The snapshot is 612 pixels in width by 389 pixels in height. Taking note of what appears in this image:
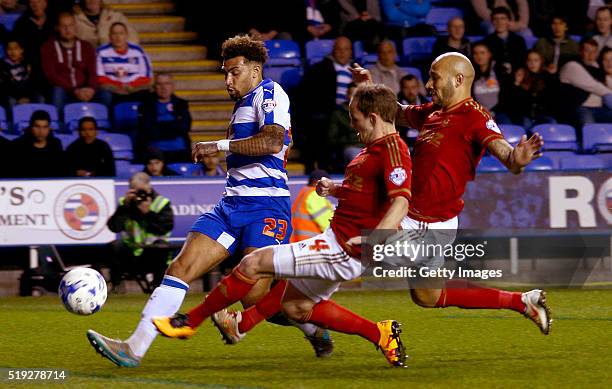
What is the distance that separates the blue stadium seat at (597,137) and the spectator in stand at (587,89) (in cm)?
33

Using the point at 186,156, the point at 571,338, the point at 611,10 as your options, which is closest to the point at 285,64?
the point at 186,156

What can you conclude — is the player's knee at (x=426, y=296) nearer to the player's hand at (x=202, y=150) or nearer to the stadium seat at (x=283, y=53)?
the player's hand at (x=202, y=150)

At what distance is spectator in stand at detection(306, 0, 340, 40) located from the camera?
53.2 feet

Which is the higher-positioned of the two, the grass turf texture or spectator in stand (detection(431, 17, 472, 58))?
spectator in stand (detection(431, 17, 472, 58))

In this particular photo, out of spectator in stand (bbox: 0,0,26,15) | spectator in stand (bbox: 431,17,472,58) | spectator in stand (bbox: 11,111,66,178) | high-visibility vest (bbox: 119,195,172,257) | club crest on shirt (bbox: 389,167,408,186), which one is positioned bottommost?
high-visibility vest (bbox: 119,195,172,257)

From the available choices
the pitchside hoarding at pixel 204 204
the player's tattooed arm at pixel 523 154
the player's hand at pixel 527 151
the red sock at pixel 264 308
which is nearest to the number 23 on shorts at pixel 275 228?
the red sock at pixel 264 308

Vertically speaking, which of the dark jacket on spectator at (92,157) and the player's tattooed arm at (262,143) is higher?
the player's tattooed arm at (262,143)

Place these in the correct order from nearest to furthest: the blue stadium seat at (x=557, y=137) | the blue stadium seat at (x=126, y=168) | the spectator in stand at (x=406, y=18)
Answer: the blue stadium seat at (x=126, y=168) < the blue stadium seat at (x=557, y=137) < the spectator in stand at (x=406, y=18)

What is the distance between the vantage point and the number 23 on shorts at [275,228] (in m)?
7.16

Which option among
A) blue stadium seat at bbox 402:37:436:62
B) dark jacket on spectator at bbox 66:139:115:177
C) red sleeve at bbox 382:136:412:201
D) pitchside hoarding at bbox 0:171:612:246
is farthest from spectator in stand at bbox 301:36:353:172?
red sleeve at bbox 382:136:412:201

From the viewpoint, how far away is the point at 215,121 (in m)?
15.8

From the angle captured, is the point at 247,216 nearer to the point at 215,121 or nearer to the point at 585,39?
the point at 215,121

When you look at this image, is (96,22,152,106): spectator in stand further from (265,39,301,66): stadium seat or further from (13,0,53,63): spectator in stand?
(265,39,301,66): stadium seat

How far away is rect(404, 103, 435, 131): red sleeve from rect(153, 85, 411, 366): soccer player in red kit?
103 cm
